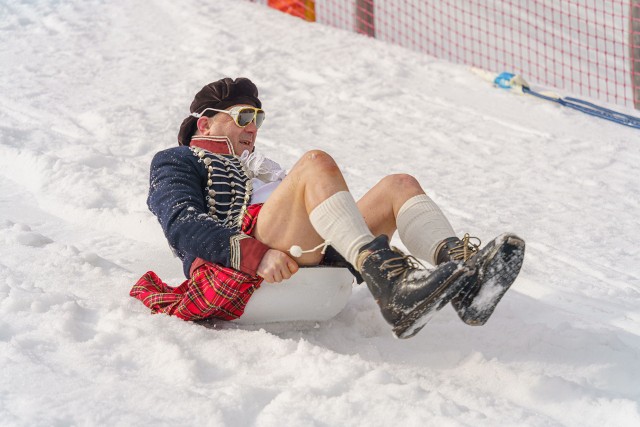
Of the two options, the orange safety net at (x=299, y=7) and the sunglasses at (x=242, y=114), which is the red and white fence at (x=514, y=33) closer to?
the orange safety net at (x=299, y=7)

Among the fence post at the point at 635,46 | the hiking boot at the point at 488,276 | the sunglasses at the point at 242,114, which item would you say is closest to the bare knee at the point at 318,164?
the hiking boot at the point at 488,276

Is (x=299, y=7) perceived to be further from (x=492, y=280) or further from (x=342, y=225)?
(x=492, y=280)

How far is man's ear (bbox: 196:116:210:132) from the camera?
3.05m

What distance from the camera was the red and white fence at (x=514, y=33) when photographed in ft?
23.2

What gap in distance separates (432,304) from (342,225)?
36 centimetres

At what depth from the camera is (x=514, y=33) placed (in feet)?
25.7

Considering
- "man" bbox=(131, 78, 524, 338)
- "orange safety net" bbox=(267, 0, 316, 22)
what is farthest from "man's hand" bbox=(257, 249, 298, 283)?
"orange safety net" bbox=(267, 0, 316, 22)

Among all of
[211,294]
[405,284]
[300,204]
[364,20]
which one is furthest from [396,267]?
[364,20]

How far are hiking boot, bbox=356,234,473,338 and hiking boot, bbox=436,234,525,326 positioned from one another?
0.18 feet

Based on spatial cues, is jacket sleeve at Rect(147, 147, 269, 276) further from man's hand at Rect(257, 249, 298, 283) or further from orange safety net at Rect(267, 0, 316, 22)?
orange safety net at Rect(267, 0, 316, 22)

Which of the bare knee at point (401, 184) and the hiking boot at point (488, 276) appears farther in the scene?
the bare knee at point (401, 184)

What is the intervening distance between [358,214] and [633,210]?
2240 millimetres

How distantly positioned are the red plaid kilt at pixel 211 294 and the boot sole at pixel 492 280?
0.65 m

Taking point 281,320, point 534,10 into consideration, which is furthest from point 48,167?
point 534,10
